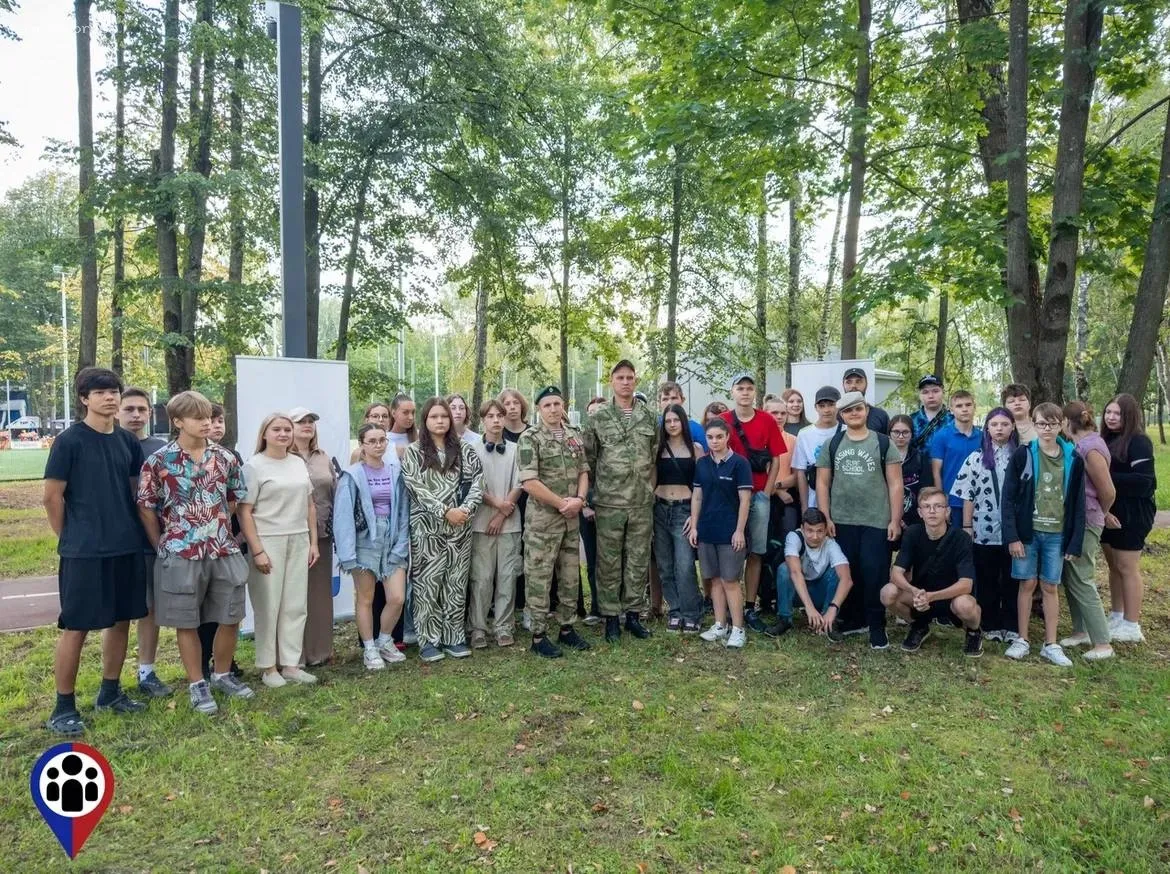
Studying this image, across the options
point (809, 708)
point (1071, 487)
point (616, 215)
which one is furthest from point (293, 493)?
point (616, 215)

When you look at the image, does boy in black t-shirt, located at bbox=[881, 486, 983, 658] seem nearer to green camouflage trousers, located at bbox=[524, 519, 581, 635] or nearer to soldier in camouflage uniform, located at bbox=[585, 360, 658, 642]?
soldier in camouflage uniform, located at bbox=[585, 360, 658, 642]

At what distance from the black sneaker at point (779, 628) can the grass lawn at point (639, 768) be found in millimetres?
497

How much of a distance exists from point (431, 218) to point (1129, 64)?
10.3 meters

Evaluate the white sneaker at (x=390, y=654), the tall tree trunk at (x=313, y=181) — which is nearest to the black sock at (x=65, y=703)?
the white sneaker at (x=390, y=654)

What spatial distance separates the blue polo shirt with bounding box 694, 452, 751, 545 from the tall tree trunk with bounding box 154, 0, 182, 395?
25.9 feet

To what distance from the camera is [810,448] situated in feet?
19.2

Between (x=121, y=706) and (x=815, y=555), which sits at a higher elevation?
(x=815, y=555)

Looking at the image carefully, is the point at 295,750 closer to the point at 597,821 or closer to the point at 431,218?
the point at 597,821

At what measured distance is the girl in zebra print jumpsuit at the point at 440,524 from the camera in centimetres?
507

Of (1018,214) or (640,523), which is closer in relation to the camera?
(640,523)

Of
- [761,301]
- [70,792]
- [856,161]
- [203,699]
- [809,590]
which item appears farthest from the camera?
[761,301]

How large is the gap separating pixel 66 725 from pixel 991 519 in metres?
6.07

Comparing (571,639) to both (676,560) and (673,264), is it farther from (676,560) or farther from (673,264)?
(673,264)

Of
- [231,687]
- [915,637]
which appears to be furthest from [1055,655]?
[231,687]
